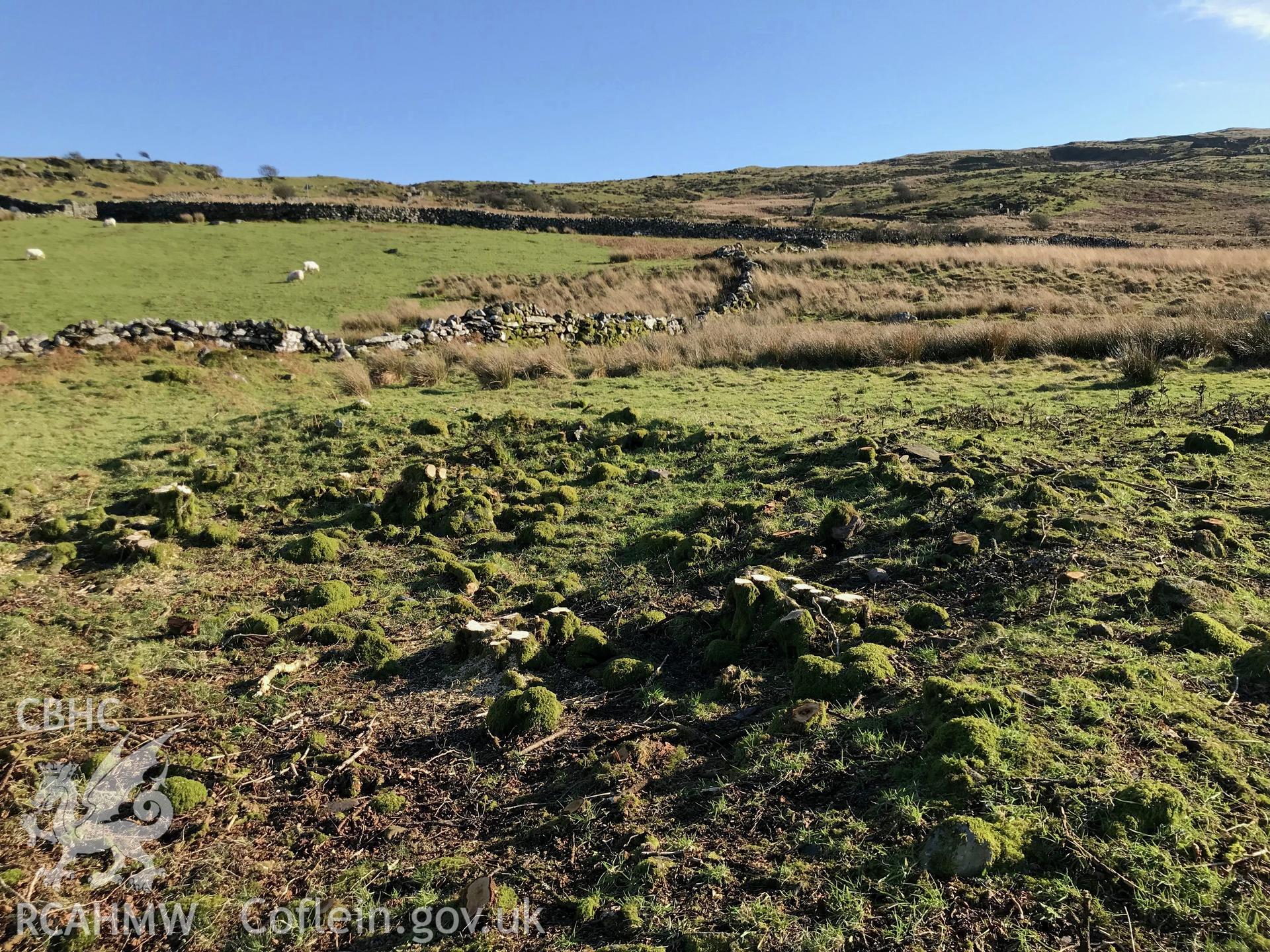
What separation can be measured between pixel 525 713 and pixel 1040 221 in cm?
5574

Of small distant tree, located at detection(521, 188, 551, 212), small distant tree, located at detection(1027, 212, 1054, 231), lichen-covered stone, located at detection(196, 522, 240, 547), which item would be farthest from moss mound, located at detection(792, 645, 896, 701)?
small distant tree, located at detection(521, 188, 551, 212)

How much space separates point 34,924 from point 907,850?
3.66m

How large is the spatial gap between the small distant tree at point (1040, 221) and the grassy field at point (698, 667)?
45479 millimetres

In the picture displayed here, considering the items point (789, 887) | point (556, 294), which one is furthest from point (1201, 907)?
point (556, 294)

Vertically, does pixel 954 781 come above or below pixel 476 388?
below

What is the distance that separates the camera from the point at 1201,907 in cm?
245

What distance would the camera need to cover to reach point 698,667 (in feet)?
15.3

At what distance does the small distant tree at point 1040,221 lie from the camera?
4712 cm

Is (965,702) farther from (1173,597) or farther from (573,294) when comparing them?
(573,294)

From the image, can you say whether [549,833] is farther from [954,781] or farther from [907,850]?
[954,781]

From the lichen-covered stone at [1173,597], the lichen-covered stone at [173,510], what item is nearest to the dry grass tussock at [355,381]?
the lichen-covered stone at [173,510]

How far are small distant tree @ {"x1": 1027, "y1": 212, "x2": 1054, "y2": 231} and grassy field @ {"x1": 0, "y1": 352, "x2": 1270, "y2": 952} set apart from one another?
45.5 m

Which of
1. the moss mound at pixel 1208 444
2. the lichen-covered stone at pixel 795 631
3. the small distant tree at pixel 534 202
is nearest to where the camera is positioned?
the lichen-covered stone at pixel 795 631

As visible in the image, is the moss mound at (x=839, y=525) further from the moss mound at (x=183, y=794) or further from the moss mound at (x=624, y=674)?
the moss mound at (x=183, y=794)
